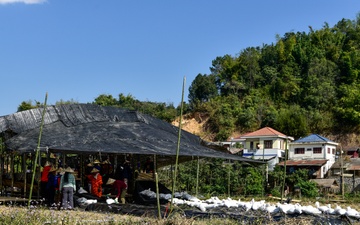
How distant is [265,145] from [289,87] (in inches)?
547

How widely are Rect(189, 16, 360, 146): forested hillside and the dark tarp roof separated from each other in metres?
30.6

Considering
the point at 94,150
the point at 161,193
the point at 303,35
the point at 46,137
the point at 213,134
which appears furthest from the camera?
the point at 303,35

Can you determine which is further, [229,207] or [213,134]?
[213,134]

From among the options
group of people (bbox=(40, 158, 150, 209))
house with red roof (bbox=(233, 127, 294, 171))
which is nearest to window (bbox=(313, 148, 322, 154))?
house with red roof (bbox=(233, 127, 294, 171))

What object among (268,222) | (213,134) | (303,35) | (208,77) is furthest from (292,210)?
(303,35)

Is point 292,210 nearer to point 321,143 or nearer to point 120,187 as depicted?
point 120,187

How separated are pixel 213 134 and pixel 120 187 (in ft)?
118

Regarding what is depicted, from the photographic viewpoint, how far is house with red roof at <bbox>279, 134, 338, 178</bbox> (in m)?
33.1

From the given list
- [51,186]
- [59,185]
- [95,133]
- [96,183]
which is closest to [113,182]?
[96,183]

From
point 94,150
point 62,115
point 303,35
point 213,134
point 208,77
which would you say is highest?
point 303,35

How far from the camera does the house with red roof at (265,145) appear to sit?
36.8 meters

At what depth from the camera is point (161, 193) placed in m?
14.4

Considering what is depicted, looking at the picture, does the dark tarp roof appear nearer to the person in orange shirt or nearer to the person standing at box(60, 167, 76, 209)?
the person standing at box(60, 167, 76, 209)

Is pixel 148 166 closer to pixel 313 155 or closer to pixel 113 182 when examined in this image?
pixel 113 182
